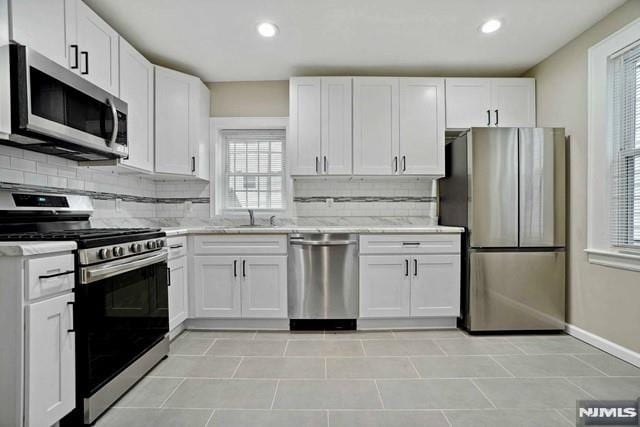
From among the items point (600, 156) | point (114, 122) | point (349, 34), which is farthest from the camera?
point (349, 34)

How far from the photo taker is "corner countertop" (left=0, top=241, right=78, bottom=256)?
133 centimetres

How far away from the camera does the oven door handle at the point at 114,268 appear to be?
5.31 ft

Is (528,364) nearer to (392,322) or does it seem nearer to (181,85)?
(392,322)

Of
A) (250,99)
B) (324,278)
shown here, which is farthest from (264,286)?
(250,99)

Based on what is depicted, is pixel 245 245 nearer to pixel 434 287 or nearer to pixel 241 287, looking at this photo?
pixel 241 287

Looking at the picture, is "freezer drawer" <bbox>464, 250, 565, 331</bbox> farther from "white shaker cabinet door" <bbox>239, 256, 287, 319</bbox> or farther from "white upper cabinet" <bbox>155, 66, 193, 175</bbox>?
"white upper cabinet" <bbox>155, 66, 193, 175</bbox>

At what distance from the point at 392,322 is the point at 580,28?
2.86 meters

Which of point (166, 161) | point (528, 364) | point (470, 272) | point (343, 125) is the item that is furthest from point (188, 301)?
point (528, 364)

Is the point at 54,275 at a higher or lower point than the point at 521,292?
higher

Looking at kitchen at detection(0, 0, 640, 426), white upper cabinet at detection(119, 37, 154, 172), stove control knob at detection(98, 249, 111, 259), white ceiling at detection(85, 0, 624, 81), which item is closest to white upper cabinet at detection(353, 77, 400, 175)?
kitchen at detection(0, 0, 640, 426)

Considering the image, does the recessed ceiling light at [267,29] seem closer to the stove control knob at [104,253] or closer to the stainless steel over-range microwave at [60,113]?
the stainless steel over-range microwave at [60,113]

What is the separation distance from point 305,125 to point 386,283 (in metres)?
1.69

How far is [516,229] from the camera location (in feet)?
9.33

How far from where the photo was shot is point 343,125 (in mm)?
3277
